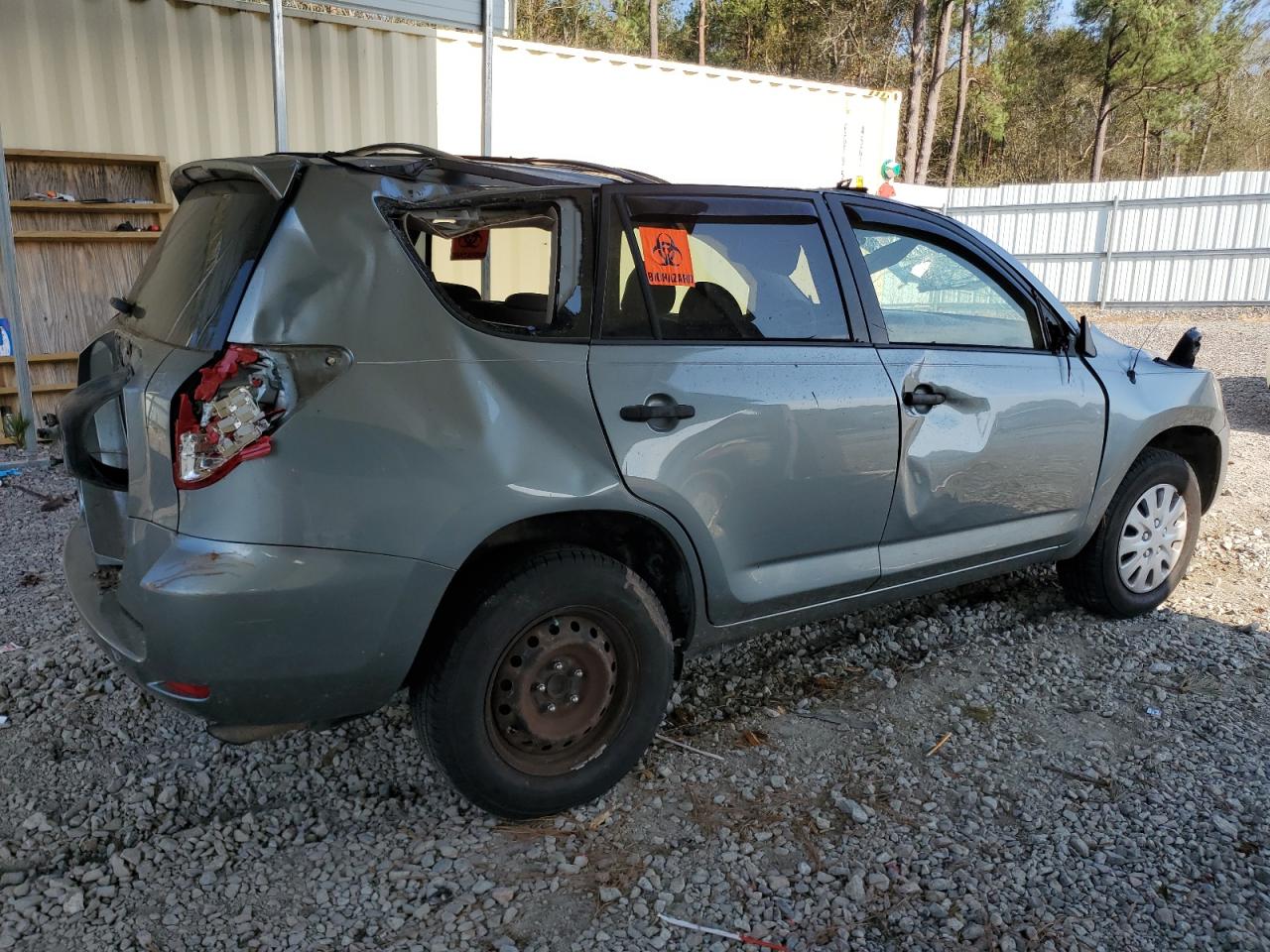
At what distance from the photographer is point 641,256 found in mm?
2781

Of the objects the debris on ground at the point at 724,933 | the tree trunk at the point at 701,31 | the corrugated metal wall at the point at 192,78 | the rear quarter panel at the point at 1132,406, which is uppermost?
the tree trunk at the point at 701,31

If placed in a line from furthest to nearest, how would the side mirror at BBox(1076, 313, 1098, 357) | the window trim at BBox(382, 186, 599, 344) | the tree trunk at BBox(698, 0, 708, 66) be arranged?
the tree trunk at BBox(698, 0, 708, 66)
the side mirror at BBox(1076, 313, 1098, 357)
the window trim at BBox(382, 186, 599, 344)

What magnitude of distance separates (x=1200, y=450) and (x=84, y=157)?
25.6 ft

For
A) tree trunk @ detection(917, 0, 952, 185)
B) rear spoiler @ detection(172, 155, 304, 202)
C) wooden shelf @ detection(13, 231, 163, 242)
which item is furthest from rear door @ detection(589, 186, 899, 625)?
tree trunk @ detection(917, 0, 952, 185)

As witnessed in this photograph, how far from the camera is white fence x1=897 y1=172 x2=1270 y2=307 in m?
18.8

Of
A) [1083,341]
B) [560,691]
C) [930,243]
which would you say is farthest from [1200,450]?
[560,691]

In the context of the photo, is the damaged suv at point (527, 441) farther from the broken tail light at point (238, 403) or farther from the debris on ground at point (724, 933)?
the debris on ground at point (724, 933)

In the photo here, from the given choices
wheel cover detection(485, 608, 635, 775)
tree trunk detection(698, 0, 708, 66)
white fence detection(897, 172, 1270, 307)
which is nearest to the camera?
wheel cover detection(485, 608, 635, 775)

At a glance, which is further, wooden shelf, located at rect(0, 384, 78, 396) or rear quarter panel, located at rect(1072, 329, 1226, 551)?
wooden shelf, located at rect(0, 384, 78, 396)

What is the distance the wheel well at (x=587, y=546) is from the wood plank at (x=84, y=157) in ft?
21.4

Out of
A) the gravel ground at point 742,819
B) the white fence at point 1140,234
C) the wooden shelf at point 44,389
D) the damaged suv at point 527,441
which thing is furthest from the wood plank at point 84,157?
the white fence at point 1140,234

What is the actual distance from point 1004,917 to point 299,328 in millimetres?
2277

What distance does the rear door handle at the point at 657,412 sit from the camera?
2629 millimetres

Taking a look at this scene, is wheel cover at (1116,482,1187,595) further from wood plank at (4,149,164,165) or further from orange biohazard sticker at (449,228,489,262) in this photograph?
wood plank at (4,149,164,165)
